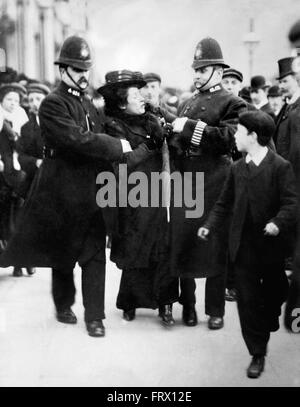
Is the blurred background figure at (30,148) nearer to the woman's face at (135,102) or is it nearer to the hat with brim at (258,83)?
the woman's face at (135,102)

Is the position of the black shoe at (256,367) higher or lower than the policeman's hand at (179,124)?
lower

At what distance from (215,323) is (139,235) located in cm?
88

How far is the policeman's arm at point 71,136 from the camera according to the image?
4.67 m

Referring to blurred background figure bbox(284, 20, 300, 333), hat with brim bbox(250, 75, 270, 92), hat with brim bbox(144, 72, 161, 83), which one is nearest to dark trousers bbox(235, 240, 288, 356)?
blurred background figure bbox(284, 20, 300, 333)

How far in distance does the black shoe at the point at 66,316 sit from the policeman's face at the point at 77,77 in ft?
5.67

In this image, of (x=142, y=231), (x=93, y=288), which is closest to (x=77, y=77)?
(x=142, y=231)

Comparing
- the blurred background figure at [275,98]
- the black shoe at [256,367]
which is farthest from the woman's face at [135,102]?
the blurred background figure at [275,98]

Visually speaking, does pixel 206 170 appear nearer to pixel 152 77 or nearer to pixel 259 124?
pixel 259 124

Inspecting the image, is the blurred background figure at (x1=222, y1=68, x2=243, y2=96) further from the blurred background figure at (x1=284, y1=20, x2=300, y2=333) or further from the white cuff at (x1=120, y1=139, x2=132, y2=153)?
the white cuff at (x1=120, y1=139, x2=132, y2=153)

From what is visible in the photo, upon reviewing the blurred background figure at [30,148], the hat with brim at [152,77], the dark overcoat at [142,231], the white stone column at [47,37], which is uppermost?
the white stone column at [47,37]

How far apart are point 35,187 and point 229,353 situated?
6.13 ft

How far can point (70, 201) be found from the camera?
4.94 meters

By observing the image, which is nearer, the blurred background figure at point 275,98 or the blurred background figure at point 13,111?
the blurred background figure at point 13,111

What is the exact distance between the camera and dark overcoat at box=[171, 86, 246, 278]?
195 inches
